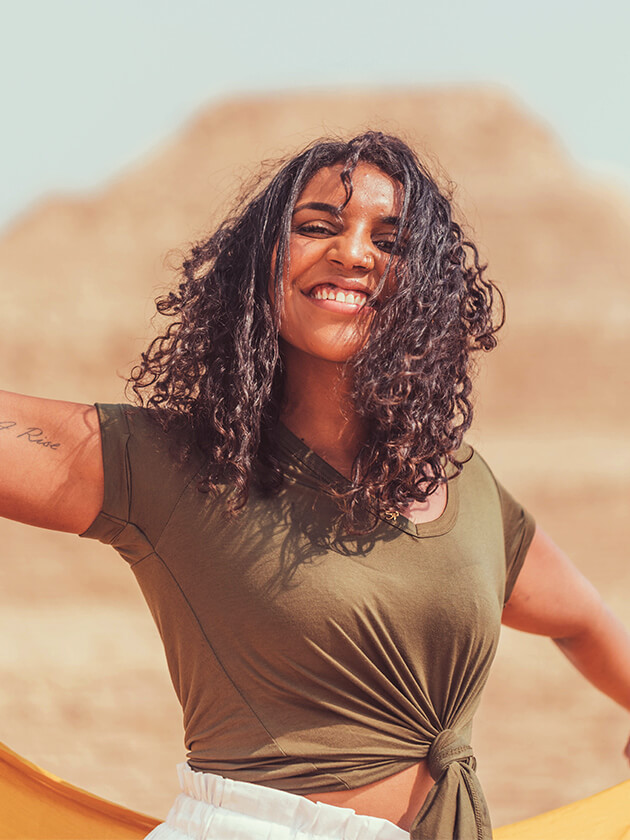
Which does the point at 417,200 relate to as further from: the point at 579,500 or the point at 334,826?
the point at 579,500

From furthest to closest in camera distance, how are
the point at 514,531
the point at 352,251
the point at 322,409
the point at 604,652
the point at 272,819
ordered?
the point at 604,652, the point at 514,531, the point at 322,409, the point at 352,251, the point at 272,819

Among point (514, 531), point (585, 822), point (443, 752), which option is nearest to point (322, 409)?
point (514, 531)

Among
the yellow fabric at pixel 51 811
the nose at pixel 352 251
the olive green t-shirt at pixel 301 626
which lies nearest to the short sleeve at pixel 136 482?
the olive green t-shirt at pixel 301 626

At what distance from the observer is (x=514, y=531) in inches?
86.7

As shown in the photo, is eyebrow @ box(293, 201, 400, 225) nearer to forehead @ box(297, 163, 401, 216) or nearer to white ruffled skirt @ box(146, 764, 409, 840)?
forehead @ box(297, 163, 401, 216)

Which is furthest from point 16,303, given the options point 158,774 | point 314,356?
point 314,356

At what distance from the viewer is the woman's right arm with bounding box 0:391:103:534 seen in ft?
5.90

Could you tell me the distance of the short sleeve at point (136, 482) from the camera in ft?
5.98

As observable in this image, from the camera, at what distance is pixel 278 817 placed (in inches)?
69.1

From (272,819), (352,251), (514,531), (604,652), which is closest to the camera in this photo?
(272,819)

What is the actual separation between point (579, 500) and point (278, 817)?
16.2 meters

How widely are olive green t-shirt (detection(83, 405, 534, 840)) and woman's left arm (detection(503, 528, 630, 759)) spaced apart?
0.41m

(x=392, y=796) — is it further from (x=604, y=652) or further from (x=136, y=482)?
(x=604, y=652)

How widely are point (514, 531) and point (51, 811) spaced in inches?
43.9
